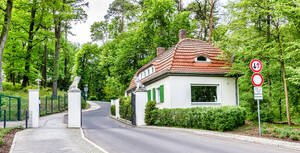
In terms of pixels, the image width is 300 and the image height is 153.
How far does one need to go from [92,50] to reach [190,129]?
4892 cm

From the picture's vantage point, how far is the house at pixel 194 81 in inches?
854

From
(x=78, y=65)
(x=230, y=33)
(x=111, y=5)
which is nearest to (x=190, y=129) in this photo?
(x=230, y=33)

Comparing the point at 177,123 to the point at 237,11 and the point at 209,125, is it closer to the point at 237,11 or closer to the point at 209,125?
the point at 209,125

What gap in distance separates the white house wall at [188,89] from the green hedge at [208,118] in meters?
2.85

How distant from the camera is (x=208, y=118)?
15062 mm

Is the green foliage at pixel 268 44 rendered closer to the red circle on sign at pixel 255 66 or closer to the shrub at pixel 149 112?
the red circle on sign at pixel 255 66

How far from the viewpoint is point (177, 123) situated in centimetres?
1791

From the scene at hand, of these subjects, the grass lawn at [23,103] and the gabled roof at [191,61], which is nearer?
the grass lawn at [23,103]

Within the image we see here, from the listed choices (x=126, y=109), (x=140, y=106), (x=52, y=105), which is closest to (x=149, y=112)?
(x=140, y=106)

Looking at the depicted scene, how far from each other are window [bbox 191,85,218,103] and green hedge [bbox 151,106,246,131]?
4282 millimetres

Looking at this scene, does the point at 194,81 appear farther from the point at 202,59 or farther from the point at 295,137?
the point at 295,137

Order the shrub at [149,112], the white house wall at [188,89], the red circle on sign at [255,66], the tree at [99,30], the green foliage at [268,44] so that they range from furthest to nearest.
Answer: the tree at [99,30] → the white house wall at [188,89] → the shrub at [149,112] → the green foliage at [268,44] → the red circle on sign at [255,66]

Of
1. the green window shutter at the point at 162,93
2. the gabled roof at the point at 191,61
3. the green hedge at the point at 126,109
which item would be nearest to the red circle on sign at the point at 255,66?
the gabled roof at the point at 191,61

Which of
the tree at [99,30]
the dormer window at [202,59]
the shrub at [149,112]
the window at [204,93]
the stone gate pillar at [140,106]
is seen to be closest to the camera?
the shrub at [149,112]
